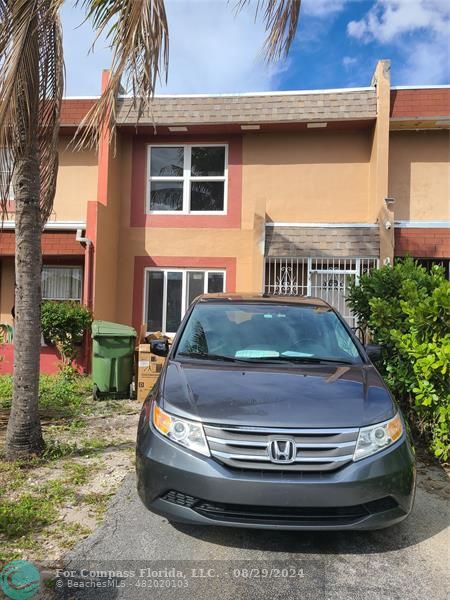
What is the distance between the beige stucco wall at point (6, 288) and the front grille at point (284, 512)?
10028 mm

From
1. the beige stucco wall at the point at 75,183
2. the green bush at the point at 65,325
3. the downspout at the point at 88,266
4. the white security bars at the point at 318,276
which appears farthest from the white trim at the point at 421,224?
the beige stucco wall at the point at 75,183

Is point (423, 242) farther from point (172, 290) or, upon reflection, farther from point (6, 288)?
point (6, 288)

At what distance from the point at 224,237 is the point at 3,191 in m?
6.33

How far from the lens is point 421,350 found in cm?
436

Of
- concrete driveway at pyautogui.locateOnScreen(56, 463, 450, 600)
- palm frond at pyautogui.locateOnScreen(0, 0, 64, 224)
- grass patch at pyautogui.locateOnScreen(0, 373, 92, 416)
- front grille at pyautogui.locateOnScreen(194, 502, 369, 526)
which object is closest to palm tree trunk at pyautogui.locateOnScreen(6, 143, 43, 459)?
palm frond at pyautogui.locateOnScreen(0, 0, 64, 224)

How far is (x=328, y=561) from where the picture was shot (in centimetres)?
287

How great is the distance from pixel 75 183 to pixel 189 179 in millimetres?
2772

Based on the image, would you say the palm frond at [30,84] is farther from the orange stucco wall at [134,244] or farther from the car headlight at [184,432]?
the orange stucco wall at [134,244]

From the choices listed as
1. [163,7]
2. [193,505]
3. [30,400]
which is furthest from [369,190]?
[193,505]

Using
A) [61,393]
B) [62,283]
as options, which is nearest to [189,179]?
[62,283]

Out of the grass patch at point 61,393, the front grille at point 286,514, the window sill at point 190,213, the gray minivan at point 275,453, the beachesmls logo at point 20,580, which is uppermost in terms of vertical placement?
the window sill at point 190,213

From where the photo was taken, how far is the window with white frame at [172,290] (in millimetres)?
10617

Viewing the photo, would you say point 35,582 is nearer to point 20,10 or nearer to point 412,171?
point 20,10

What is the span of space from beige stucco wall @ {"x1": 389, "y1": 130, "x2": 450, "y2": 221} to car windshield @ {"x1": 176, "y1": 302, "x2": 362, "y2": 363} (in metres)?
6.96
